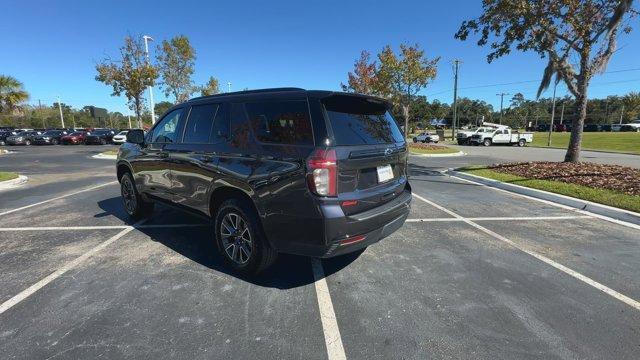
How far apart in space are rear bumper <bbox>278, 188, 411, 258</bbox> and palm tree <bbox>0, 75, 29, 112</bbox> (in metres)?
35.6

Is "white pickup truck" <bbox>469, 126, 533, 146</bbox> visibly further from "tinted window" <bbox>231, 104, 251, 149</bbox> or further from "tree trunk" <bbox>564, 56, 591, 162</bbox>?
"tinted window" <bbox>231, 104, 251, 149</bbox>

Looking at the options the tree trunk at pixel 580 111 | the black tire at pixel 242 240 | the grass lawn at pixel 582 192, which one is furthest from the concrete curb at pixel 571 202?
the black tire at pixel 242 240

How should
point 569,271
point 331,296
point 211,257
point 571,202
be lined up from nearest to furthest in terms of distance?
point 331,296
point 569,271
point 211,257
point 571,202

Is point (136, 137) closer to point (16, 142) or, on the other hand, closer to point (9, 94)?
point (9, 94)

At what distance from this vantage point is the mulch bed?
793cm

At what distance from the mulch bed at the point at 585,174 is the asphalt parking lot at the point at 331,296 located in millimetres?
3077

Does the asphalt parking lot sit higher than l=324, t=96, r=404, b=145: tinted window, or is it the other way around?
l=324, t=96, r=404, b=145: tinted window

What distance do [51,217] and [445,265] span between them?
6.61m

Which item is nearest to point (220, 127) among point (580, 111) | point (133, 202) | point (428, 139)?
point (133, 202)

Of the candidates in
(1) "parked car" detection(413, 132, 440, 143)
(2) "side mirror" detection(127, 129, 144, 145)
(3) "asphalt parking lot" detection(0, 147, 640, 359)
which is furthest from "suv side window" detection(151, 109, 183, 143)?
(1) "parked car" detection(413, 132, 440, 143)

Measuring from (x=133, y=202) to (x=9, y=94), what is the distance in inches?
1255

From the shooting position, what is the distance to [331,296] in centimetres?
334

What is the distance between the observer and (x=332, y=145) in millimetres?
3055

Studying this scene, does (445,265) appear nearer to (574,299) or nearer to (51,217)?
(574,299)
